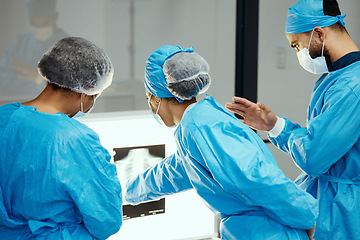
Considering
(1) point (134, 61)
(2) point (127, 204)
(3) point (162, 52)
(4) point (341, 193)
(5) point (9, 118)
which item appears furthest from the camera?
(1) point (134, 61)

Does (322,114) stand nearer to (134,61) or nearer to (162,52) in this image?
(162,52)

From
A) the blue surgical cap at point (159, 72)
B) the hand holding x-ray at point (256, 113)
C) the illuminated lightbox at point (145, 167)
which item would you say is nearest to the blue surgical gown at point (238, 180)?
the blue surgical cap at point (159, 72)

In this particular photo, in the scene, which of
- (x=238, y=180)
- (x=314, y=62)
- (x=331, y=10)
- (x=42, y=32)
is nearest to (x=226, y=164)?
(x=238, y=180)

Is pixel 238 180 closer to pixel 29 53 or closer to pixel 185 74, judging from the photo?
pixel 185 74

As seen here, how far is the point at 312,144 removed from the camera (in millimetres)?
1810

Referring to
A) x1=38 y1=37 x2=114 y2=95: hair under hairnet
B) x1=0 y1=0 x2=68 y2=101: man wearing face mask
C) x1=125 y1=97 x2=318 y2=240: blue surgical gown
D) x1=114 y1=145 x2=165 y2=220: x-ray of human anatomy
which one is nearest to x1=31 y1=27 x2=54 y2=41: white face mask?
x1=0 y1=0 x2=68 y2=101: man wearing face mask

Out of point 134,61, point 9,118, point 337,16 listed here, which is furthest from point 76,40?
point 134,61

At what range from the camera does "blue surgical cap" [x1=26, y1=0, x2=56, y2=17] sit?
2.71m

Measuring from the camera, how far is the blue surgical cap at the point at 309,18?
193 centimetres

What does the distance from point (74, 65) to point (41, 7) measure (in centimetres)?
139

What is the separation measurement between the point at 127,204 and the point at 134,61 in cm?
116

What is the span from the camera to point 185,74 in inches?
65.2

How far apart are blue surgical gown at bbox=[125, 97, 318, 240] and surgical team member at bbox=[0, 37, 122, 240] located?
0.94 feet

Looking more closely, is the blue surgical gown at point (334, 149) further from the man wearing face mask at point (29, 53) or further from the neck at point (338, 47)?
the man wearing face mask at point (29, 53)
